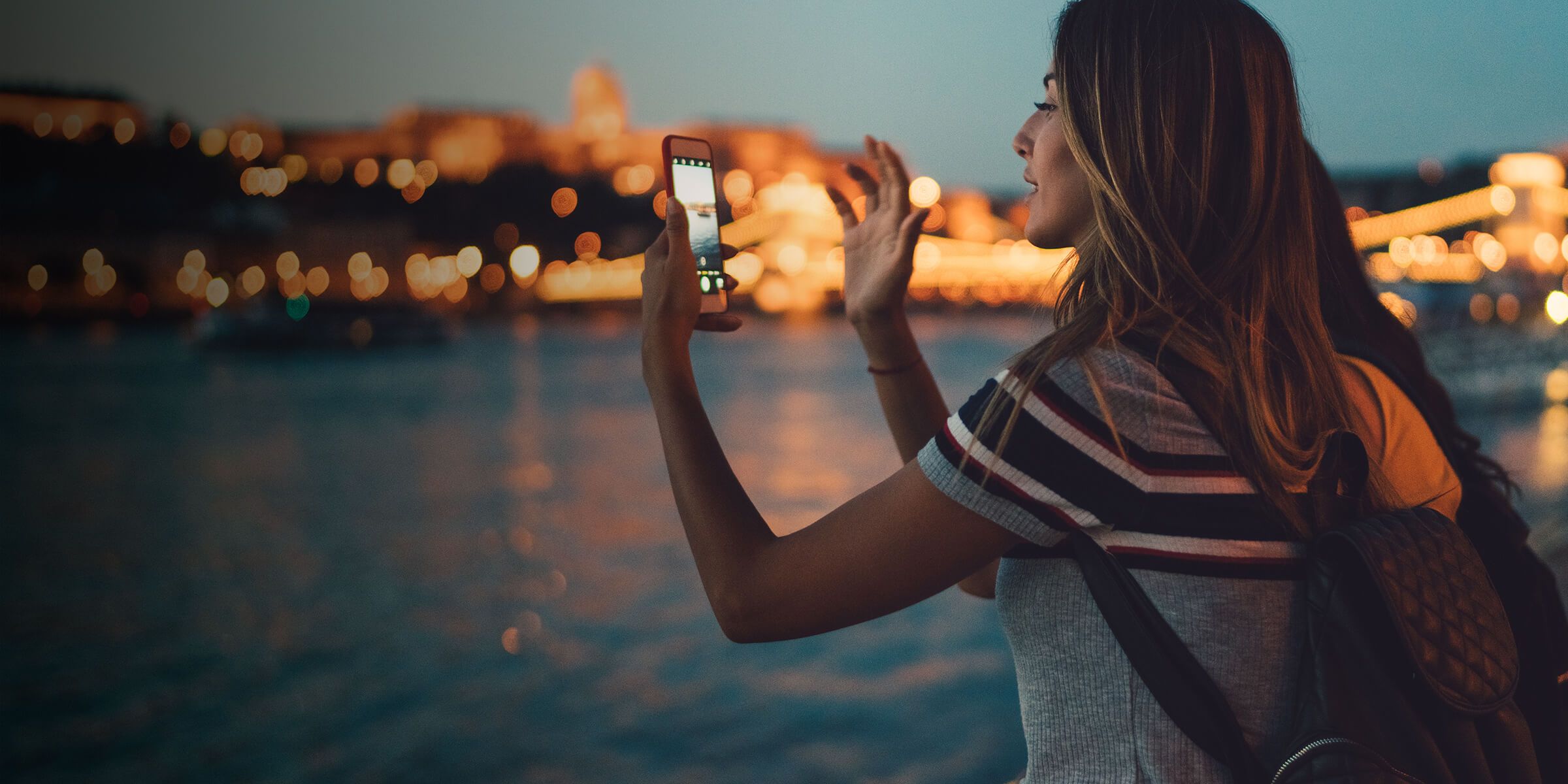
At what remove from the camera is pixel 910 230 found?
1231 mm

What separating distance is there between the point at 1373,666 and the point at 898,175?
27.2 inches

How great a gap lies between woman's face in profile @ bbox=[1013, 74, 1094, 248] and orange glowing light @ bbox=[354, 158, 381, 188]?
78.7 meters

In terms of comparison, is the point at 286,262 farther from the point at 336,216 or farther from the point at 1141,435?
the point at 1141,435

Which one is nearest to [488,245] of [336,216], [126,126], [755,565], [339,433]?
[336,216]

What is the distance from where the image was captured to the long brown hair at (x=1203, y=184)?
88cm

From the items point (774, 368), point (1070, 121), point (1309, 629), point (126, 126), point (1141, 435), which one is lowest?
point (774, 368)

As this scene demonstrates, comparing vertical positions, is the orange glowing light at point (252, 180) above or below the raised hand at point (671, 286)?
above

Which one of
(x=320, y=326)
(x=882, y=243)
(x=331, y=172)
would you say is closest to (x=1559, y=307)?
(x=882, y=243)

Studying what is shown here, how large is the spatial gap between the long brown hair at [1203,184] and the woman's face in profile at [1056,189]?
1.6 inches

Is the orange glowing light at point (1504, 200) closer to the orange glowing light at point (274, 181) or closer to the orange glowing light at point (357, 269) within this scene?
the orange glowing light at point (357, 269)

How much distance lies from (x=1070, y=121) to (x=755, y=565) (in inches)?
16.1

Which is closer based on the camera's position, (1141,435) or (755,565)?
(1141,435)

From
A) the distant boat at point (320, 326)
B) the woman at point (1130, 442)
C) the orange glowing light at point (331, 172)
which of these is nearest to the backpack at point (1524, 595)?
the woman at point (1130, 442)

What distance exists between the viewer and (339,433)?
11.3 m
